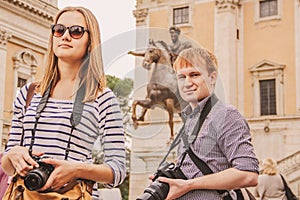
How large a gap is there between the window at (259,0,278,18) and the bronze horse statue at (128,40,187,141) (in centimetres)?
2337

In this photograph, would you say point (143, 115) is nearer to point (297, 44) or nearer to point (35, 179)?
point (35, 179)

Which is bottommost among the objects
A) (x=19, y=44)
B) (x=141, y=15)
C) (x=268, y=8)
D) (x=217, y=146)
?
(x=217, y=146)

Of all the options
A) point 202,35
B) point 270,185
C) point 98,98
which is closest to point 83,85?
point 98,98

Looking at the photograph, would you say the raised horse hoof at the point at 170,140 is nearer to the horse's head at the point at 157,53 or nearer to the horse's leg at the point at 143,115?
the horse's leg at the point at 143,115

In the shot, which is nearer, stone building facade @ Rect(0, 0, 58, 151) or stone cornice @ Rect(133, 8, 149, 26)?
stone building facade @ Rect(0, 0, 58, 151)

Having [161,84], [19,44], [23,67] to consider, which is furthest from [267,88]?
[161,84]

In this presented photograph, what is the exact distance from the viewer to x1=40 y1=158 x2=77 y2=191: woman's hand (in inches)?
71.3

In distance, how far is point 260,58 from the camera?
24.8 metres

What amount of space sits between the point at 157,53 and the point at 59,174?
0.56 metres

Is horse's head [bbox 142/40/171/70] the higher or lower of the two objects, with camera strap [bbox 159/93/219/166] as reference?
higher

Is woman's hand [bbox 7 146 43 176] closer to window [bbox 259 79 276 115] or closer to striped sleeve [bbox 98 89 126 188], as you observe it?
striped sleeve [bbox 98 89 126 188]

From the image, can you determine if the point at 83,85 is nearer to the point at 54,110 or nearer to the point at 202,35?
the point at 54,110

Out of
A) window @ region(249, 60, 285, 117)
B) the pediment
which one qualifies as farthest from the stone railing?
the pediment

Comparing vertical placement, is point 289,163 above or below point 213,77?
below
